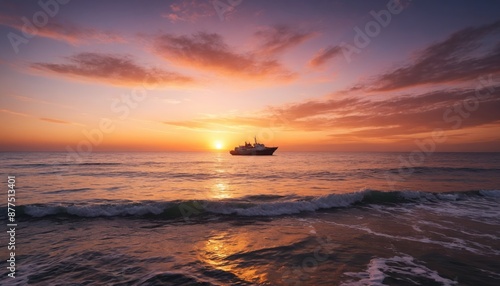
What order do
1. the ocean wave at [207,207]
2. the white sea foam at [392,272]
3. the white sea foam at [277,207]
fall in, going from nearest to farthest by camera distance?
the white sea foam at [392,272] < the ocean wave at [207,207] < the white sea foam at [277,207]

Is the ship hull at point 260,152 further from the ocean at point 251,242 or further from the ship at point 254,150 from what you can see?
the ocean at point 251,242

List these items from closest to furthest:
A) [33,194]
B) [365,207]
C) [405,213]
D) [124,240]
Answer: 1. [124,240]
2. [405,213]
3. [365,207]
4. [33,194]

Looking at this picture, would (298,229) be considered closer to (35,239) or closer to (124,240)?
(124,240)

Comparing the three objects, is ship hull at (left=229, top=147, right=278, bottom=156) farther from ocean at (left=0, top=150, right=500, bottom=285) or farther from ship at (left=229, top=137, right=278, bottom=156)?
ocean at (left=0, top=150, right=500, bottom=285)

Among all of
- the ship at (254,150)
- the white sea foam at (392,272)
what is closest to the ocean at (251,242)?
the white sea foam at (392,272)

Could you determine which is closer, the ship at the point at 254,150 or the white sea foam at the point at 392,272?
the white sea foam at the point at 392,272

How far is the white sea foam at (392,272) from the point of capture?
303 inches

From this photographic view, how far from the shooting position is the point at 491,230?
13148mm

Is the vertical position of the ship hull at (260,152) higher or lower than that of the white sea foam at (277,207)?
higher

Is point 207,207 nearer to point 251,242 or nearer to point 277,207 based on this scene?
point 277,207

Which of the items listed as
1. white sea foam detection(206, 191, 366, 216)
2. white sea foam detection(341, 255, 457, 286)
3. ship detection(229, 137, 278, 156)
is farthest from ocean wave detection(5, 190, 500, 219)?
ship detection(229, 137, 278, 156)

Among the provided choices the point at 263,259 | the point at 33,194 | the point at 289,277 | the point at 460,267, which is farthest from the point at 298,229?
the point at 33,194

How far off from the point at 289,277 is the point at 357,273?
2.46 meters

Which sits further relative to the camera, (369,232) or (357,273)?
(369,232)
